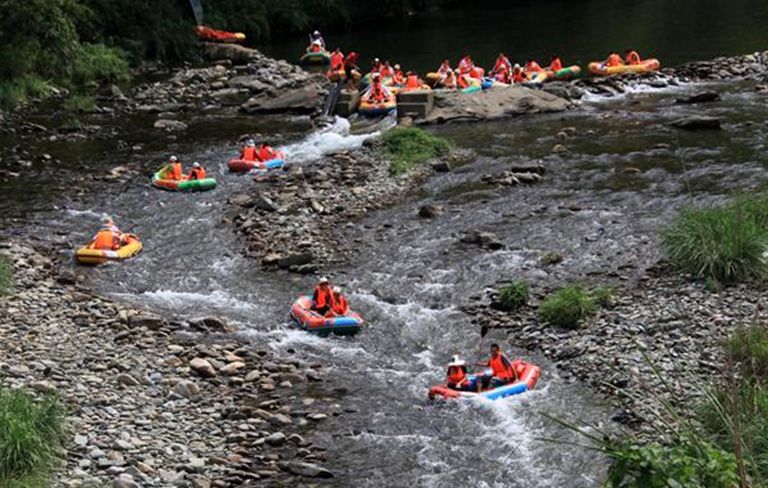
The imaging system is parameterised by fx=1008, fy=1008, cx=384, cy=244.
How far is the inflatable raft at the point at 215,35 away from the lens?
4633 centimetres

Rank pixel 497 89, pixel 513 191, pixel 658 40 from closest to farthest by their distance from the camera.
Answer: pixel 513 191
pixel 497 89
pixel 658 40

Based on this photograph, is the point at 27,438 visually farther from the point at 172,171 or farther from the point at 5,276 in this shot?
the point at 172,171

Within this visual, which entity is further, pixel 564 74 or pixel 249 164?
pixel 564 74

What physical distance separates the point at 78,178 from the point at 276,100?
32.1ft

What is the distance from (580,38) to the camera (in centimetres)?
4656

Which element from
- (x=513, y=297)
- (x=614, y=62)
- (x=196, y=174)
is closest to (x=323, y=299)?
(x=513, y=297)

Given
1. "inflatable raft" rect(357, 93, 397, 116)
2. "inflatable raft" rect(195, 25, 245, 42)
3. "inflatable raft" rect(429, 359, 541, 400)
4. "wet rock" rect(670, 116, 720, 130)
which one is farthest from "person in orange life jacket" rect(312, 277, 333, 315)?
"inflatable raft" rect(195, 25, 245, 42)

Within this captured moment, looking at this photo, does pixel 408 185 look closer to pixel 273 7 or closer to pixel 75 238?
pixel 75 238

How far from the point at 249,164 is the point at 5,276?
9.40m

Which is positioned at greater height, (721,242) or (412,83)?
(721,242)

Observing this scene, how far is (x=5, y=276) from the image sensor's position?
1666 centimetres

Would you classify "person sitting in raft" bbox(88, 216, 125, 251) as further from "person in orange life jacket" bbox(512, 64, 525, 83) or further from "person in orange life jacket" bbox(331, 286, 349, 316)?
"person in orange life jacket" bbox(512, 64, 525, 83)

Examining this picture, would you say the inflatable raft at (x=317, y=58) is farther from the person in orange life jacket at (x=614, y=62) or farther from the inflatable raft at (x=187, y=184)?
the inflatable raft at (x=187, y=184)

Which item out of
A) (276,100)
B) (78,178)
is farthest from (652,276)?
(276,100)
